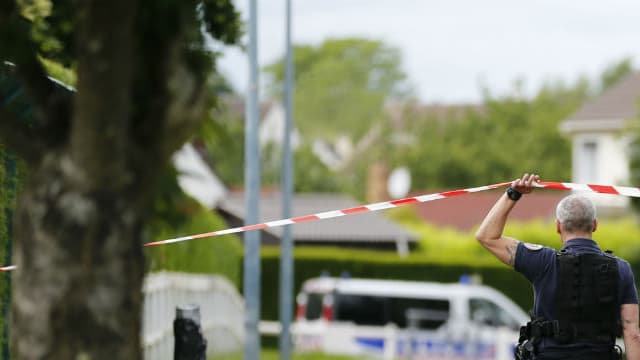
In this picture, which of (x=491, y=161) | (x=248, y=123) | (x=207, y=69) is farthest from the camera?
(x=491, y=161)

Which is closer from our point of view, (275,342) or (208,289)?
(208,289)

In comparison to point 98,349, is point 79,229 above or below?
above

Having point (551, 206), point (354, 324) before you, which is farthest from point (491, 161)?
point (354, 324)

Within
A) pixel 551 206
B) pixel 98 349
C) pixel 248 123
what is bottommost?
pixel 98 349

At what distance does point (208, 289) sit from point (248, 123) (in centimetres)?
513

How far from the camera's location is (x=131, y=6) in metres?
5.66

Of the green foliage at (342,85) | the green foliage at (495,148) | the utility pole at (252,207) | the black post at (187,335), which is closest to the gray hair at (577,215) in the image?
the black post at (187,335)

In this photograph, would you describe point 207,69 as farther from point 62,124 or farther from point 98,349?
point 98,349

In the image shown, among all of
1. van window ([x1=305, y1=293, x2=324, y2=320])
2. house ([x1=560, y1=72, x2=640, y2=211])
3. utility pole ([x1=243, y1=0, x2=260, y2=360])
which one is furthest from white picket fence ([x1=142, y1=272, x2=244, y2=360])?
house ([x1=560, y1=72, x2=640, y2=211])

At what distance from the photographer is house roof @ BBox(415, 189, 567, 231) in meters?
69.8

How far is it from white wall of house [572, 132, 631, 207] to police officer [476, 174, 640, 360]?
4300 centimetres

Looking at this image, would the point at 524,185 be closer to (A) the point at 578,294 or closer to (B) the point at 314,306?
(A) the point at 578,294

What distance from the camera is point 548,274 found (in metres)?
7.65

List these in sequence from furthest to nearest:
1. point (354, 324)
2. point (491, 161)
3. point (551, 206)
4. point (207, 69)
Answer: point (491, 161)
point (551, 206)
point (354, 324)
point (207, 69)
